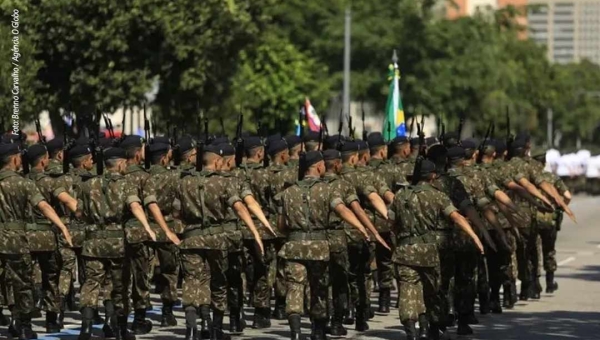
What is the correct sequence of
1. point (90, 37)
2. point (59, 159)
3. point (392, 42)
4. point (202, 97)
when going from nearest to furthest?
point (59, 159) < point (90, 37) < point (202, 97) < point (392, 42)

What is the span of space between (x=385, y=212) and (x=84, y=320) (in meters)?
2.93

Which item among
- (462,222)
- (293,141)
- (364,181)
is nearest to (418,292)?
(462,222)

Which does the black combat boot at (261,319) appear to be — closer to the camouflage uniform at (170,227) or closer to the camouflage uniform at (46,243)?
the camouflage uniform at (170,227)

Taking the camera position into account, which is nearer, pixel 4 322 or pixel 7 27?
pixel 4 322

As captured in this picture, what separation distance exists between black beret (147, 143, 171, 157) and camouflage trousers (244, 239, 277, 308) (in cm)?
147

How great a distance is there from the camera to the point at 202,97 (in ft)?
124

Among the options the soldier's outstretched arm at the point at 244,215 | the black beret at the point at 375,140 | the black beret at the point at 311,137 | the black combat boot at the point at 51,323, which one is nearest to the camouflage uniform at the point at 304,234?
the soldier's outstretched arm at the point at 244,215

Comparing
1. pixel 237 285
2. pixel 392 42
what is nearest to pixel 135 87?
pixel 237 285

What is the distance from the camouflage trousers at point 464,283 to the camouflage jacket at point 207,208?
246 cm

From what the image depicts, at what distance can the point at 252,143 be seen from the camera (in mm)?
18781

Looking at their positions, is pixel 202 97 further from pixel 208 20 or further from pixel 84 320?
pixel 84 320

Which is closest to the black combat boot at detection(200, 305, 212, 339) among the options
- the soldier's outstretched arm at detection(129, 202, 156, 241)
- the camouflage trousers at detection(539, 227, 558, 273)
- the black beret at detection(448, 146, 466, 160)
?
the soldier's outstretched arm at detection(129, 202, 156, 241)

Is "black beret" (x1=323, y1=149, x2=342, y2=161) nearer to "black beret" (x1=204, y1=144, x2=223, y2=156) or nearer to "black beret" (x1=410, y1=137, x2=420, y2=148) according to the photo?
"black beret" (x1=204, y1=144, x2=223, y2=156)

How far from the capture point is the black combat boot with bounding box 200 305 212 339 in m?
16.3
